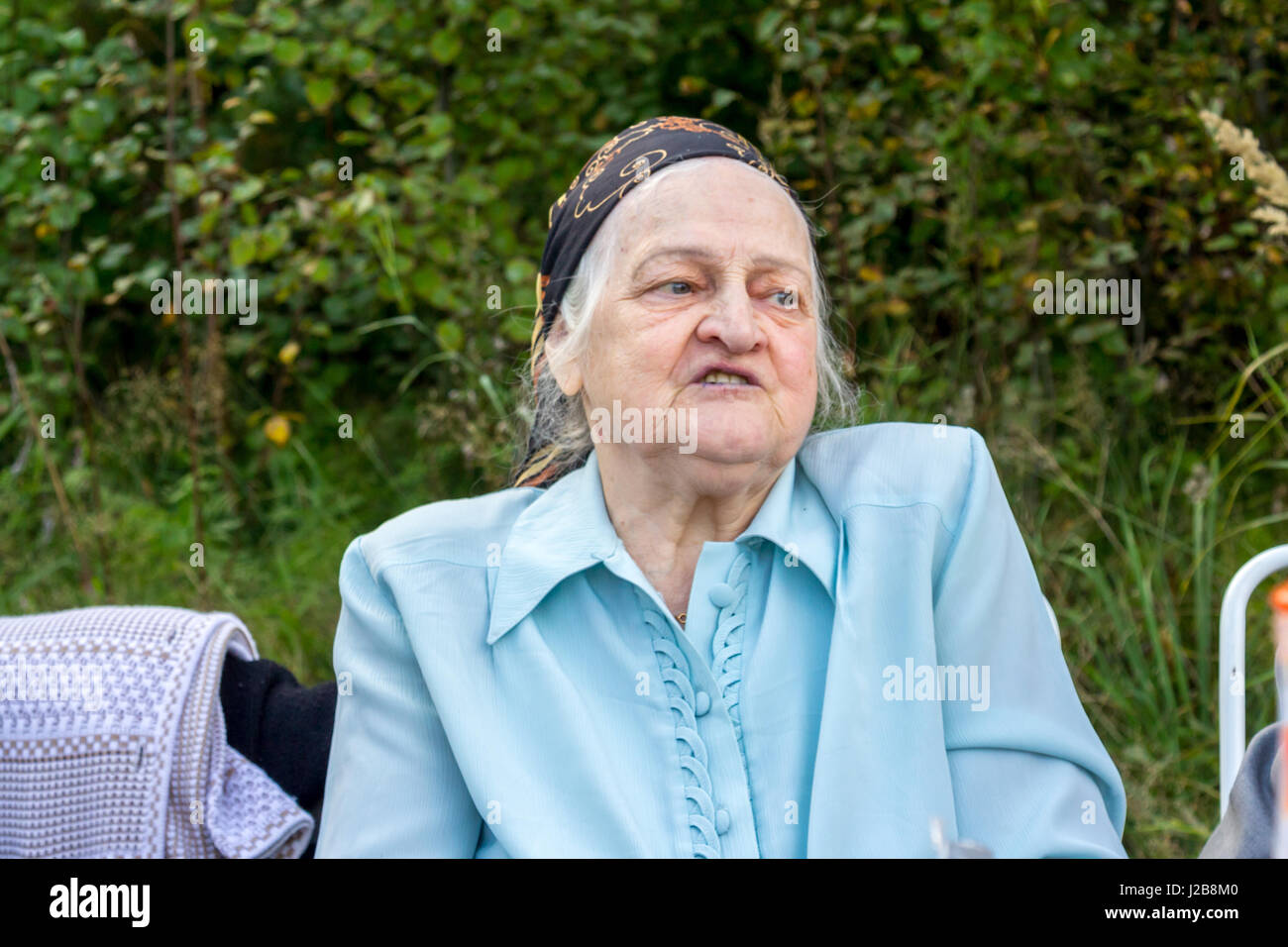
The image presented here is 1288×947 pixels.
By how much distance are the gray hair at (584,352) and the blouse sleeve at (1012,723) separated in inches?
20.1

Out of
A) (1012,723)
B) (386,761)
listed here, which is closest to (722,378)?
(1012,723)

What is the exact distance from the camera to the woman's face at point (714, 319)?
1.93 m

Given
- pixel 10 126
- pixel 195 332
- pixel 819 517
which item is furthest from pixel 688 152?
pixel 195 332

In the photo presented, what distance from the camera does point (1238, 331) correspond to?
4.30m

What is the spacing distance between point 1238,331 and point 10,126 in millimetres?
4203

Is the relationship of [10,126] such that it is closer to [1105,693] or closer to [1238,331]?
[1105,693]

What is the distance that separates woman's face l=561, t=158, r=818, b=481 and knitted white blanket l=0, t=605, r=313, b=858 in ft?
3.04

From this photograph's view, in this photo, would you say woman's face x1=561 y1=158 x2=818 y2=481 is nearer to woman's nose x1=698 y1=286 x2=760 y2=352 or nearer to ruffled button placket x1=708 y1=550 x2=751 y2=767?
woman's nose x1=698 y1=286 x2=760 y2=352

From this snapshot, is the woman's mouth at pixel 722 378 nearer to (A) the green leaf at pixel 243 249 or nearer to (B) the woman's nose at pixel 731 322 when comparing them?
(B) the woman's nose at pixel 731 322

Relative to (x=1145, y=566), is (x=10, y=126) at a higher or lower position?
higher

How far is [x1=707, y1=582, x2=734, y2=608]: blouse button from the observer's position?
1962mm

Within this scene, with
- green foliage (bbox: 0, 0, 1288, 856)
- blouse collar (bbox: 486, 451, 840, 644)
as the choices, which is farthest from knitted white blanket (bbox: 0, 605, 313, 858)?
green foliage (bbox: 0, 0, 1288, 856)

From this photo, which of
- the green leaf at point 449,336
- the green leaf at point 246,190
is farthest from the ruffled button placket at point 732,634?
the green leaf at point 246,190
